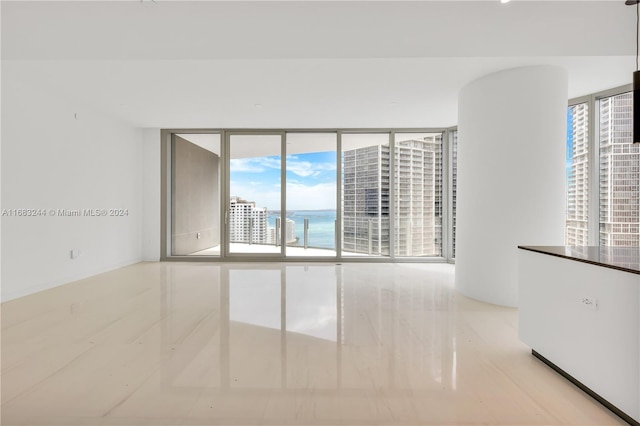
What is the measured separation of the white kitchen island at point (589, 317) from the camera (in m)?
1.60

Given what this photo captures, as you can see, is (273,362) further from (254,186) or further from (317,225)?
(254,186)

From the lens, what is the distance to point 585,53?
10.4 ft

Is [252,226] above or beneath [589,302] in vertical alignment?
above

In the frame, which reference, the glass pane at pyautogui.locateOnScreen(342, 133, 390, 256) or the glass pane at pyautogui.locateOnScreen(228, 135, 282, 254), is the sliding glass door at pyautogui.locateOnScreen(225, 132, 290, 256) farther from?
the glass pane at pyautogui.locateOnScreen(342, 133, 390, 256)

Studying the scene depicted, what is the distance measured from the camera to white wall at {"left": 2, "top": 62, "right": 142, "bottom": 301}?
3727 mm

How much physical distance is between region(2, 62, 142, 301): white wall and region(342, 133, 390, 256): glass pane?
4286mm

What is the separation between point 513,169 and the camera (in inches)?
137

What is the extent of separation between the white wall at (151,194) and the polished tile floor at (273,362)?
230cm

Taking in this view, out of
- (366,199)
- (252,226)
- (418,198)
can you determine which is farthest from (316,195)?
(418,198)

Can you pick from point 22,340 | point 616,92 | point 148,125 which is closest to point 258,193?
point 148,125

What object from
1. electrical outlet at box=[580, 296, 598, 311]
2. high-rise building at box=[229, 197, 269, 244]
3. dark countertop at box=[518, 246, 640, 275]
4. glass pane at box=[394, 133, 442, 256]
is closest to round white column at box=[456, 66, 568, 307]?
dark countertop at box=[518, 246, 640, 275]

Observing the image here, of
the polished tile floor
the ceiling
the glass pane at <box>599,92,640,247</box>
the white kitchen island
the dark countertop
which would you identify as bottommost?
the polished tile floor

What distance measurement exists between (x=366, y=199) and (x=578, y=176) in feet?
11.2

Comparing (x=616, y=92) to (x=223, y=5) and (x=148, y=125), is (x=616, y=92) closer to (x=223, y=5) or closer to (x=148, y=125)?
(x=223, y=5)
